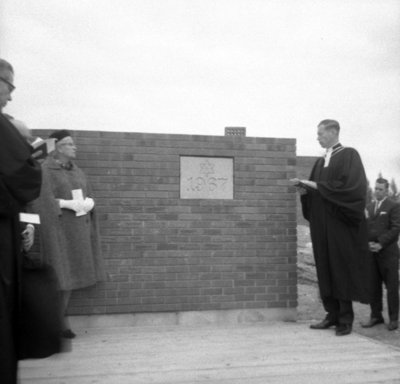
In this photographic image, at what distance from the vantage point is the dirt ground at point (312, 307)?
5.94 m

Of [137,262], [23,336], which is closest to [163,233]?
[137,262]

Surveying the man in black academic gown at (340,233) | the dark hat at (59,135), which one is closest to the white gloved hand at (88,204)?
the dark hat at (59,135)

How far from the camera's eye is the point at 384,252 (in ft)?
21.2

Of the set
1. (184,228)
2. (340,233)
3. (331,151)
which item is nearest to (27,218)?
(184,228)

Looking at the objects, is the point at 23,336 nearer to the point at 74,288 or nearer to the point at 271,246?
the point at 74,288

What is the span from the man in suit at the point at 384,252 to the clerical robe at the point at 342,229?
0.85m

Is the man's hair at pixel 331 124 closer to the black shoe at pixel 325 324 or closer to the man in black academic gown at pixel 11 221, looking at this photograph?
the black shoe at pixel 325 324

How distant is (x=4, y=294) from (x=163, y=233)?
10.3 ft

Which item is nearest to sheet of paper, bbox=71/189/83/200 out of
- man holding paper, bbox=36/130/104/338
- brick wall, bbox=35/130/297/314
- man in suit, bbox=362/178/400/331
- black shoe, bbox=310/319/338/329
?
man holding paper, bbox=36/130/104/338

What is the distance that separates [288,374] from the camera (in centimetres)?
384

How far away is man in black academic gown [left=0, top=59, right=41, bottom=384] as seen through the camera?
282 cm

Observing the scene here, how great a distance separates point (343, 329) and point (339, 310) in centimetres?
32

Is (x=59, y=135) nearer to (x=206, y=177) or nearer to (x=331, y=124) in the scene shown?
(x=206, y=177)

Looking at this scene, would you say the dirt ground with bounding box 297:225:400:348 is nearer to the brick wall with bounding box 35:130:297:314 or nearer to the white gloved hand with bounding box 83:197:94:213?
the brick wall with bounding box 35:130:297:314
